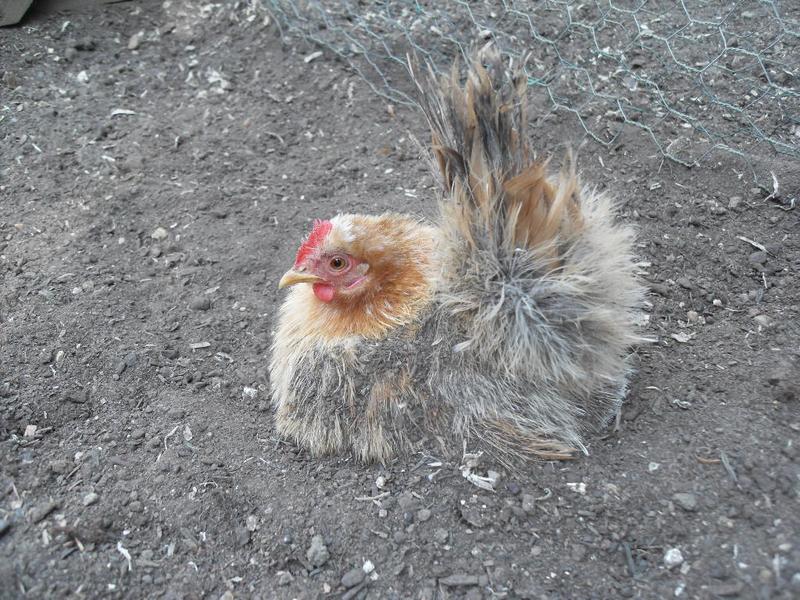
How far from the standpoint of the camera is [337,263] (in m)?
2.45

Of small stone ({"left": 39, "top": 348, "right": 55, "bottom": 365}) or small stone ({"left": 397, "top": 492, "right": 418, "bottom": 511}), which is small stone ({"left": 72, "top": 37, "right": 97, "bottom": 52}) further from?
small stone ({"left": 397, "top": 492, "right": 418, "bottom": 511})

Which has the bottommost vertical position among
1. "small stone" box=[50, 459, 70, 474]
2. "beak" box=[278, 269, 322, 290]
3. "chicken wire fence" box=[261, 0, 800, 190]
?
"small stone" box=[50, 459, 70, 474]

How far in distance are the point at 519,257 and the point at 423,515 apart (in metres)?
0.93

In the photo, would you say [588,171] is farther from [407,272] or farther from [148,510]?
[148,510]

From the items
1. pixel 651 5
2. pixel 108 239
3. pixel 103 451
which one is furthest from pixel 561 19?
pixel 103 451

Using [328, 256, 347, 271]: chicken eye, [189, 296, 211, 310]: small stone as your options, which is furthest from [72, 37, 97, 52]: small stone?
[328, 256, 347, 271]: chicken eye

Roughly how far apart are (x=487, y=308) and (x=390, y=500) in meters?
0.76

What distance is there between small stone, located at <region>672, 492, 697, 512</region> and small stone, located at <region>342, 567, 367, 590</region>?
103cm

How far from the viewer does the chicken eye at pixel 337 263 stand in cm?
244

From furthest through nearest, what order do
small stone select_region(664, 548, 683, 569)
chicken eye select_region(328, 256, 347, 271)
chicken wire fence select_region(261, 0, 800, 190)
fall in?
chicken wire fence select_region(261, 0, 800, 190), chicken eye select_region(328, 256, 347, 271), small stone select_region(664, 548, 683, 569)

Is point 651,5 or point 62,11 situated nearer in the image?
point 651,5

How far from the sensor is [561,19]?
4383 millimetres

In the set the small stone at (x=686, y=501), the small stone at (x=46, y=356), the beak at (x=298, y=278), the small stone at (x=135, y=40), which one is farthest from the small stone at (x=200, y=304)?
the small stone at (x=135, y=40)

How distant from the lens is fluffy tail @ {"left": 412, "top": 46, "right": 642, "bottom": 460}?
2.11 metres
